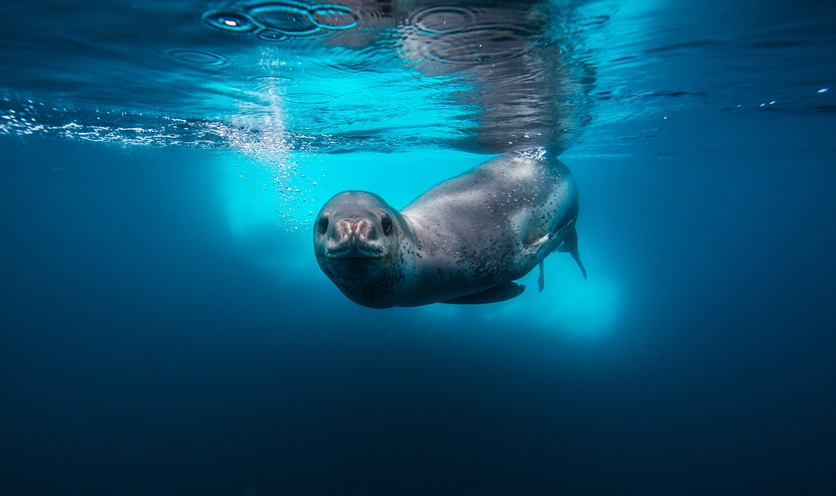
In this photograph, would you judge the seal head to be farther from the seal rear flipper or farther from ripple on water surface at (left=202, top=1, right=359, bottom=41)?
ripple on water surface at (left=202, top=1, right=359, bottom=41)

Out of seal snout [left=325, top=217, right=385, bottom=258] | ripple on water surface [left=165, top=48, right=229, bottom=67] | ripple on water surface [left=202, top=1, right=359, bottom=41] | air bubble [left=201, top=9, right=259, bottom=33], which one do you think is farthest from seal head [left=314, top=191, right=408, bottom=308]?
ripple on water surface [left=165, top=48, right=229, bottom=67]

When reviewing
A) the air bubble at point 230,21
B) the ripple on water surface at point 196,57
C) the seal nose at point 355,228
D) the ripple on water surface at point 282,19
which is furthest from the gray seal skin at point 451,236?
the ripple on water surface at point 196,57

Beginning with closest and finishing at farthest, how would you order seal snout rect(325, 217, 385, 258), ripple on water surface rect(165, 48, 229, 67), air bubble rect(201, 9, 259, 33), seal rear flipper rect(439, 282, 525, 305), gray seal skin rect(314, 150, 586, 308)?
seal snout rect(325, 217, 385, 258) → gray seal skin rect(314, 150, 586, 308) → seal rear flipper rect(439, 282, 525, 305) → air bubble rect(201, 9, 259, 33) → ripple on water surface rect(165, 48, 229, 67)

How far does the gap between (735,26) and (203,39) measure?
22.8ft

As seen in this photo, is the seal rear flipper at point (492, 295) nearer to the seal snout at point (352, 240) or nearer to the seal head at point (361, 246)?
the seal head at point (361, 246)

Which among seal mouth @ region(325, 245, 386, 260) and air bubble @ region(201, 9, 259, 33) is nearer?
seal mouth @ region(325, 245, 386, 260)

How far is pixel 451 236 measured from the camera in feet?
11.2

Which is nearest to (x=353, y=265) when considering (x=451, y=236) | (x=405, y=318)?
(x=451, y=236)

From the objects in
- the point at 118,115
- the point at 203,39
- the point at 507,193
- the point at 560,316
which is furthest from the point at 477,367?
the point at 118,115

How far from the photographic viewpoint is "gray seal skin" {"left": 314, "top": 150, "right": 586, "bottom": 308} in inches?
91.9

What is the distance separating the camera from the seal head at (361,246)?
2160mm

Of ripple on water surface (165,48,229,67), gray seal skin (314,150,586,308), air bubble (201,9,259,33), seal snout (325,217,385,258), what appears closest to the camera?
seal snout (325,217,385,258)

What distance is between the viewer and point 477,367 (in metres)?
11.5

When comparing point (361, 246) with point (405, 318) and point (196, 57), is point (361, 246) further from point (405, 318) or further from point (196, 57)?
point (405, 318)
